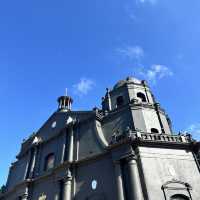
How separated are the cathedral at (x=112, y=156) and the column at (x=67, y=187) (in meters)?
0.07

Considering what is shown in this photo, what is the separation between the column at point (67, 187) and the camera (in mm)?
18772

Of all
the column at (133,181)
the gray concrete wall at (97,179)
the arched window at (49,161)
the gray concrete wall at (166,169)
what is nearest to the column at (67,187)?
the gray concrete wall at (97,179)

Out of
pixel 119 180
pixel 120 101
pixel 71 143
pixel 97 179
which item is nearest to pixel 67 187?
pixel 97 179

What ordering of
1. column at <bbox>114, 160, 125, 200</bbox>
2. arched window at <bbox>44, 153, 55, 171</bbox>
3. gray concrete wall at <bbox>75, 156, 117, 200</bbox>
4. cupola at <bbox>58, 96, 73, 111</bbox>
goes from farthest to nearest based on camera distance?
cupola at <bbox>58, 96, 73, 111</bbox> < arched window at <bbox>44, 153, 55, 171</bbox> < gray concrete wall at <bbox>75, 156, 117, 200</bbox> < column at <bbox>114, 160, 125, 200</bbox>

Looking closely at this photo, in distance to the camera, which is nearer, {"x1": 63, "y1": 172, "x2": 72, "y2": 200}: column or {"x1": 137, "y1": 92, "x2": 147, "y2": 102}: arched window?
{"x1": 63, "y1": 172, "x2": 72, "y2": 200}: column

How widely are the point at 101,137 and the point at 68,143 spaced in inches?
137

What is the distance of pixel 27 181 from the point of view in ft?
73.3

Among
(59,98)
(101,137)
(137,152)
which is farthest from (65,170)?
(59,98)

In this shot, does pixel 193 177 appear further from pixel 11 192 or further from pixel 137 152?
pixel 11 192

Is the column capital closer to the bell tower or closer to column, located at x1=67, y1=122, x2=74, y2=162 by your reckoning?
the bell tower

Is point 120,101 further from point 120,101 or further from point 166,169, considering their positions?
point 166,169

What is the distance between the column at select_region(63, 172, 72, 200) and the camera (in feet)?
61.6

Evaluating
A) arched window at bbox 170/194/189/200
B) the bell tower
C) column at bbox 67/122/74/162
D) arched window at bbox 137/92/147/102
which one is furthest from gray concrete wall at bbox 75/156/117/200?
arched window at bbox 137/92/147/102

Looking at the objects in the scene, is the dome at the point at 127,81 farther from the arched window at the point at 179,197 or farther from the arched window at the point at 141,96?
the arched window at the point at 179,197
